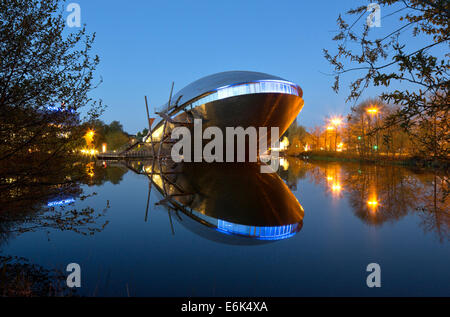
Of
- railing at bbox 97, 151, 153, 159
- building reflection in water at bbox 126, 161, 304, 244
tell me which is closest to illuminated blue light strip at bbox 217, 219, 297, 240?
building reflection in water at bbox 126, 161, 304, 244

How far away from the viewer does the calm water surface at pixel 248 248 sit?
3.04 meters

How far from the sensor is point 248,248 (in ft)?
14.2

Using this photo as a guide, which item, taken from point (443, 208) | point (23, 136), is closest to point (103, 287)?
point (23, 136)

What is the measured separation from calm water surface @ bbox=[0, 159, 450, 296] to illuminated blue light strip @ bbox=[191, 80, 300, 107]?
14.7 meters

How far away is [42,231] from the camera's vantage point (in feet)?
17.4

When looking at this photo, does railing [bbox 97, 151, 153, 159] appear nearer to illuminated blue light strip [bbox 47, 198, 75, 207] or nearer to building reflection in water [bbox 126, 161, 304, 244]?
building reflection in water [bbox 126, 161, 304, 244]

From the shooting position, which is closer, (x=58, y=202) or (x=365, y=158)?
(x=58, y=202)

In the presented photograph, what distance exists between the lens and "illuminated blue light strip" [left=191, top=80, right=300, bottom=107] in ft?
68.5

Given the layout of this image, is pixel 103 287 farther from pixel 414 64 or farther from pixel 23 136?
pixel 414 64

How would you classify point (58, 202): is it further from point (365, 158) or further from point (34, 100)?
point (365, 158)

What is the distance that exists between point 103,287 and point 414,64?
4.29 meters

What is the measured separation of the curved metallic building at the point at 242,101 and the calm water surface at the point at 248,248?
572 inches

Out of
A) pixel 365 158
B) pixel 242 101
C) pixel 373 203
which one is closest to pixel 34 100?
pixel 373 203

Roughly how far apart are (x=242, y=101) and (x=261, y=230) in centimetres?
1693
